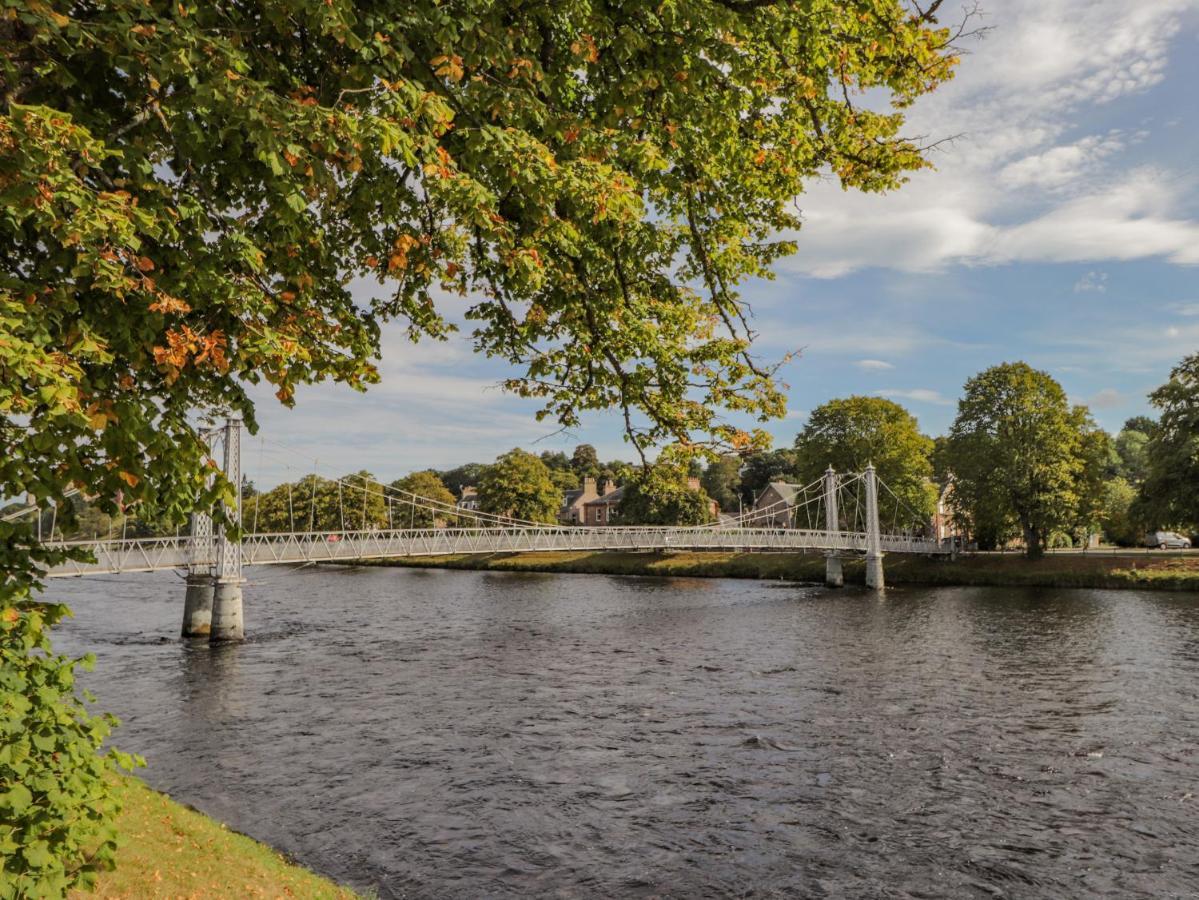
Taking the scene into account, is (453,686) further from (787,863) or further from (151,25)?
(151,25)

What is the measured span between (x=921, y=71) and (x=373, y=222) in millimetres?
Answer: 5761

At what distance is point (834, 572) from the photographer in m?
62.2

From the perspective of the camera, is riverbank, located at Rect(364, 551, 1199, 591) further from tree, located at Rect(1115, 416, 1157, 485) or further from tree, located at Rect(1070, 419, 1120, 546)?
tree, located at Rect(1115, 416, 1157, 485)

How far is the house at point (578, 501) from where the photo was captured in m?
131

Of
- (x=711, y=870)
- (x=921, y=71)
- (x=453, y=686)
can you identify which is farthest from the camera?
(x=453, y=686)

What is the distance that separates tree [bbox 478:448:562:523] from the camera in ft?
303

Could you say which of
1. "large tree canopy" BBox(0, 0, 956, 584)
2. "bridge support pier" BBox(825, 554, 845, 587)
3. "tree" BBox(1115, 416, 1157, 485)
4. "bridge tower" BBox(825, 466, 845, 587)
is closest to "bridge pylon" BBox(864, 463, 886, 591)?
"bridge tower" BBox(825, 466, 845, 587)

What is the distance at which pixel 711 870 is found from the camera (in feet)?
→ 36.1

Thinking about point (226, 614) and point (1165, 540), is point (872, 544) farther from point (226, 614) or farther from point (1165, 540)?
point (226, 614)

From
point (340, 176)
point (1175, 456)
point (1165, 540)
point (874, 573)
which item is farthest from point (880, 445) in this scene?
point (340, 176)

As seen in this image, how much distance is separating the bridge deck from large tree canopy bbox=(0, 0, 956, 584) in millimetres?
30035

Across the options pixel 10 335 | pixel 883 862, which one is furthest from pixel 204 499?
pixel 883 862

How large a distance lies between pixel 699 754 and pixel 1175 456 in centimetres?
4415

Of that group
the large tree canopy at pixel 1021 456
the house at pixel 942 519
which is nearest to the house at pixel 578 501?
the house at pixel 942 519
